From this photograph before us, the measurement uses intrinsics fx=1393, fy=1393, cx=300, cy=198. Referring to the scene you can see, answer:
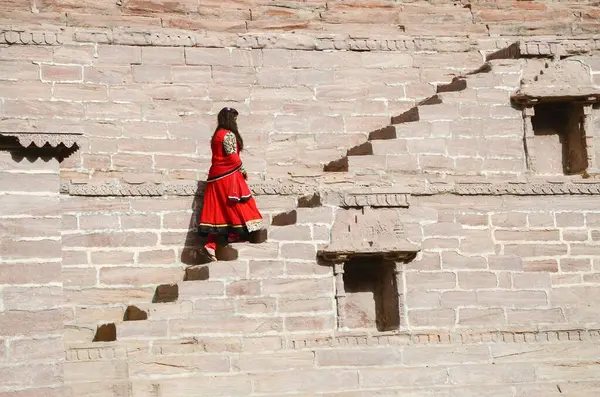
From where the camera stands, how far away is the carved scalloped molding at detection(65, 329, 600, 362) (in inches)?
564

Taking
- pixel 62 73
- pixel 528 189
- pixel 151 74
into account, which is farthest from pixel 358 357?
pixel 62 73

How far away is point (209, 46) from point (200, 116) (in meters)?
1.02

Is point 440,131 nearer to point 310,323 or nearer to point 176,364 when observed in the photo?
point 310,323

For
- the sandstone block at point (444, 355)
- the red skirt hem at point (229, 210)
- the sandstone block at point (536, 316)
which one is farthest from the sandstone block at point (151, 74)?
the sandstone block at point (536, 316)

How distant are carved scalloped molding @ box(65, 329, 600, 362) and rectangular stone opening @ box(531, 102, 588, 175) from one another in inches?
118

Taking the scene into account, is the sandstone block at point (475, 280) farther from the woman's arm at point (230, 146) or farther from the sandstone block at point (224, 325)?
the woman's arm at point (230, 146)

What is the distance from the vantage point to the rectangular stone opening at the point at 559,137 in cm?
1823

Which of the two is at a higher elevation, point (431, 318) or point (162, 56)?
point (162, 56)

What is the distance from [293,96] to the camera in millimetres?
18609

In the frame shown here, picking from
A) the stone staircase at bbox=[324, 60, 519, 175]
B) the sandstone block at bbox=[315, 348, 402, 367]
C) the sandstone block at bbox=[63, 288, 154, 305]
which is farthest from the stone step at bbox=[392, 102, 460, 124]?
the sandstone block at bbox=[63, 288, 154, 305]

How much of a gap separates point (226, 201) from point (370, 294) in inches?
79.8

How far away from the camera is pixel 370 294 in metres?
16.5

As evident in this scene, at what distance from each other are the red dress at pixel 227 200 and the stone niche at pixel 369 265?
40.4 inches

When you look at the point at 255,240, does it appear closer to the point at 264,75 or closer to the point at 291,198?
the point at 291,198
